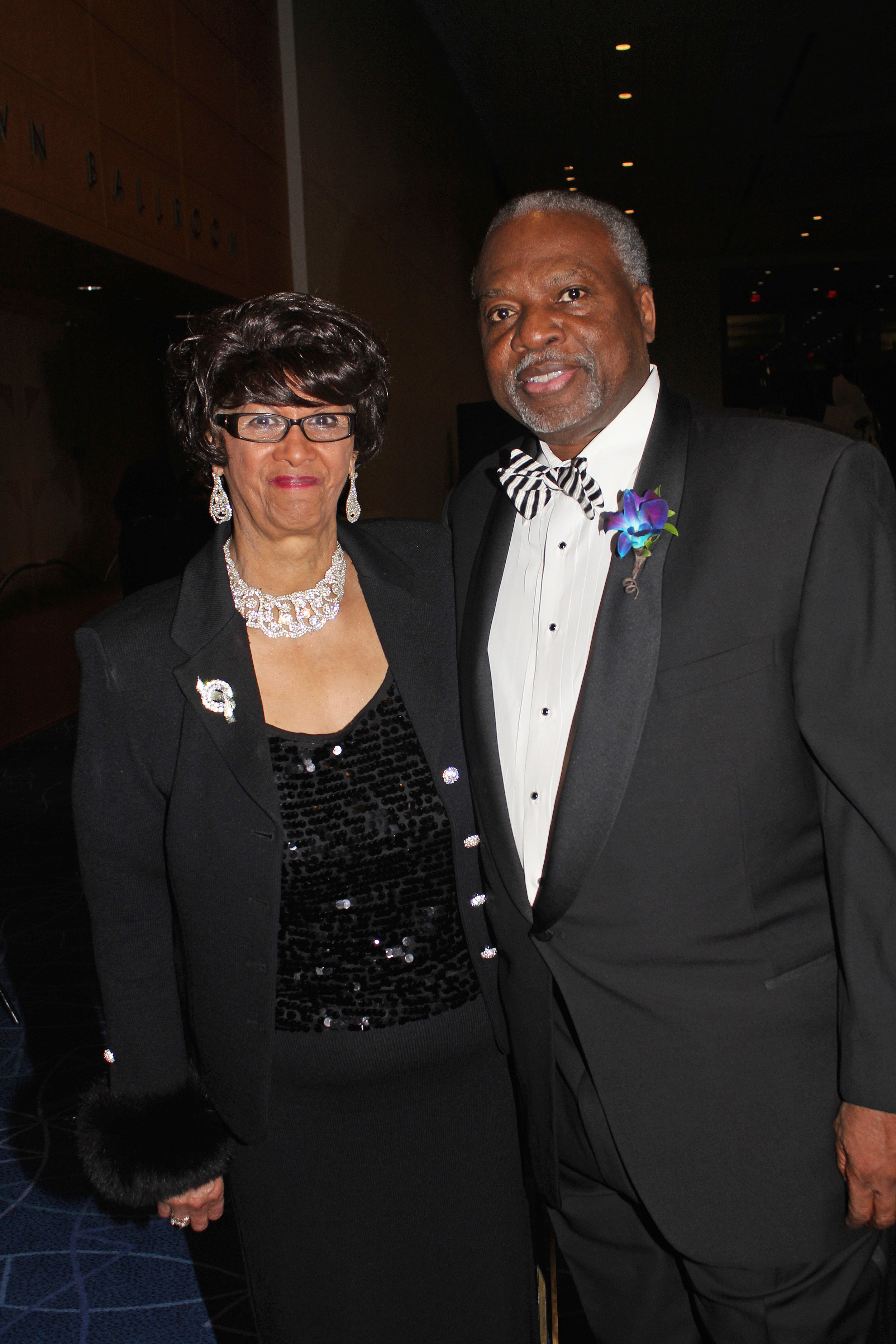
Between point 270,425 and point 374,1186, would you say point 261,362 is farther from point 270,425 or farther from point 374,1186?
point 374,1186

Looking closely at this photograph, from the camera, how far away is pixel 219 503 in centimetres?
189

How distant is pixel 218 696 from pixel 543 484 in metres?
0.60

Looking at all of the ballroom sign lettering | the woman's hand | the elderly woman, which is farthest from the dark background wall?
the woman's hand

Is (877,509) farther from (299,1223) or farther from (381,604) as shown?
(299,1223)

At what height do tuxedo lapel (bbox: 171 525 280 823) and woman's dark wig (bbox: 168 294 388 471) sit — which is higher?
woman's dark wig (bbox: 168 294 388 471)

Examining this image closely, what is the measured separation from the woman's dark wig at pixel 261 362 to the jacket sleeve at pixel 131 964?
404 mm

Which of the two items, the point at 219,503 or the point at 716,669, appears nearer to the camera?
the point at 716,669

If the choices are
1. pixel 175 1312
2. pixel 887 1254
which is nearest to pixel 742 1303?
pixel 887 1254

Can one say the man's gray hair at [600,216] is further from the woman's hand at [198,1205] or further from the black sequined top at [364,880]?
the woman's hand at [198,1205]

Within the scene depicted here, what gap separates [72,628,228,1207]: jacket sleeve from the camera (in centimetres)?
171

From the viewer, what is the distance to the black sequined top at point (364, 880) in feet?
5.65

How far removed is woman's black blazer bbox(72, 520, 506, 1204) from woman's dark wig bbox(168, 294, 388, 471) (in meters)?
0.26

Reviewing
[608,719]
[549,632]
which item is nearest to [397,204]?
[549,632]

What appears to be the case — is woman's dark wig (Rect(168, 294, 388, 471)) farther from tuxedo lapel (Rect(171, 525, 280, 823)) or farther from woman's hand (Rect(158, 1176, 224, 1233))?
woman's hand (Rect(158, 1176, 224, 1233))
